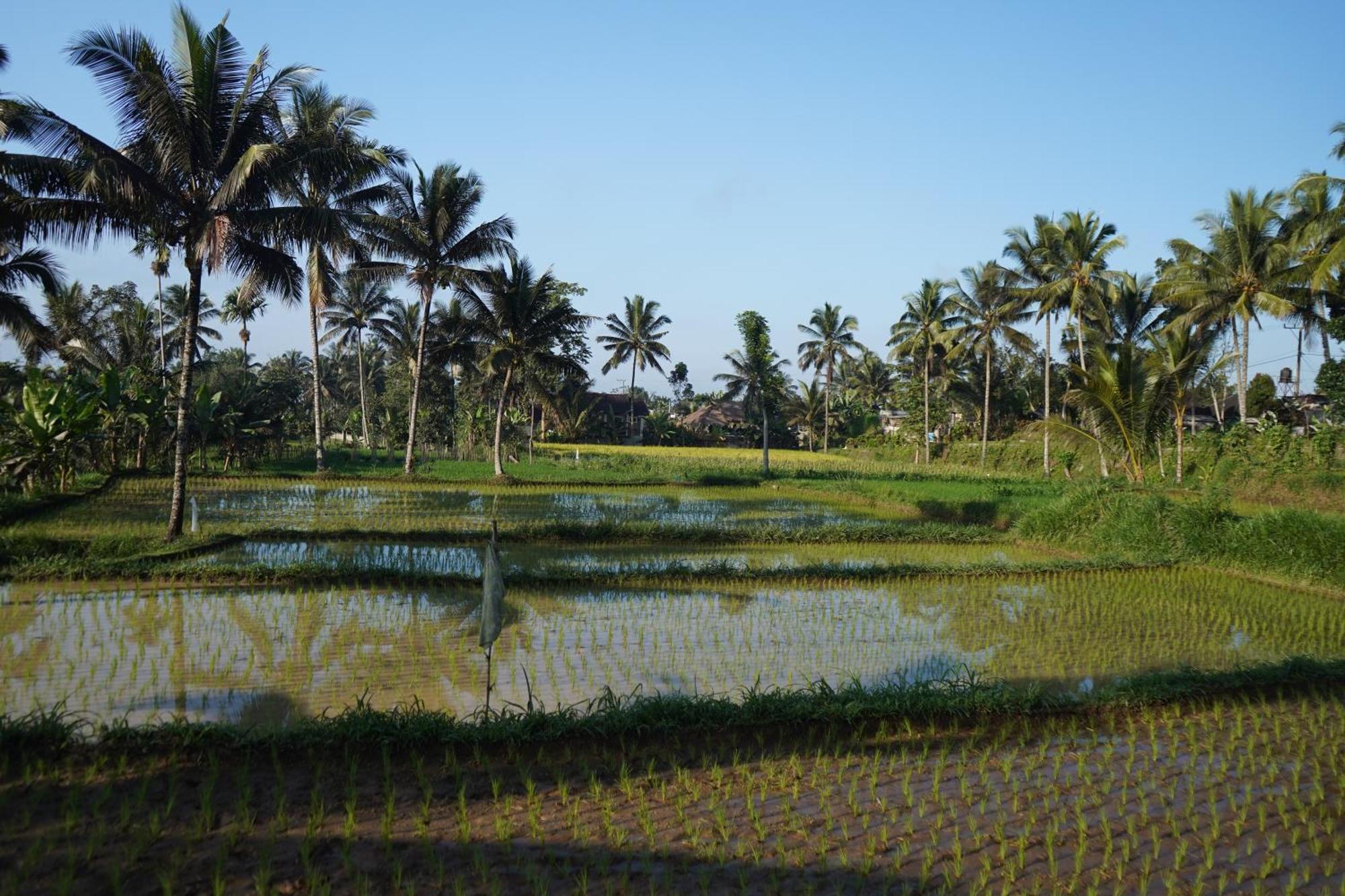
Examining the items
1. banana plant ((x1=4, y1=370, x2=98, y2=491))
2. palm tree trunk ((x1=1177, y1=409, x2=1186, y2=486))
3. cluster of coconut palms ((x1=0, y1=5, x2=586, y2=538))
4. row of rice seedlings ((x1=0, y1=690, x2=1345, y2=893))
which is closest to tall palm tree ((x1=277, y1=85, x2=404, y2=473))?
cluster of coconut palms ((x1=0, y1=5, x2=586, y2=538))

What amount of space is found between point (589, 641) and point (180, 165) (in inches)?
373

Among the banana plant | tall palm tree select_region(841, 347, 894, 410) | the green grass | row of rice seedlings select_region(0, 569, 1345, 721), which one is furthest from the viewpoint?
tall palm tree select_region(841, 347, 894, 410)

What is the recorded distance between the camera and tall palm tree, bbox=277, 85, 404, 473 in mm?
13000

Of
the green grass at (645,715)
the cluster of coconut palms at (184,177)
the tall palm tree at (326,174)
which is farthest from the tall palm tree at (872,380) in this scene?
the green grass at (645,715)

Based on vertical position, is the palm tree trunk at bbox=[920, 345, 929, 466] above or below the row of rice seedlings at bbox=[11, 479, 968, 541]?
above

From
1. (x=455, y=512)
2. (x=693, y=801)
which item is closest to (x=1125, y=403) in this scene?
(x=455, y=512)

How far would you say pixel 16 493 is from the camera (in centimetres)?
1484

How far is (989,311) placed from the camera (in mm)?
32844

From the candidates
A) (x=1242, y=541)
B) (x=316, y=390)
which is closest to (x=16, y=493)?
(x=316, y=390)

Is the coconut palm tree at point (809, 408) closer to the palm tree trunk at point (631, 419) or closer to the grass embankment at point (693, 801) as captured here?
the palm tree trunk at point (631, 419)

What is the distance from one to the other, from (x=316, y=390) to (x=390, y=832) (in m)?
21.7

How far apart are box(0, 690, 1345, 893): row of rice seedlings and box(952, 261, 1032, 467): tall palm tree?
28125 millimetres

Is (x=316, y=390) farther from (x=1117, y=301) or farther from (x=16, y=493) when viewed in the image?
(x=1117, y=301)

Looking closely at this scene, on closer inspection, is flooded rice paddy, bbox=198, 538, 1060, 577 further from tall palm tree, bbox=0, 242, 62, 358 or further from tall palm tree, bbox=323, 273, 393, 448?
tall palm tree, bbox=323, 273, 393, 448
